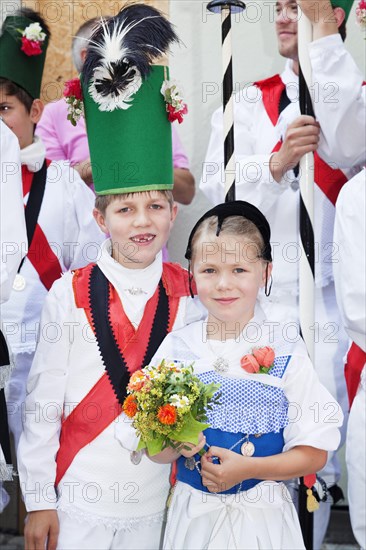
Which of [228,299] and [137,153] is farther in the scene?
[137,153]

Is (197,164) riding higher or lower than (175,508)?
higher

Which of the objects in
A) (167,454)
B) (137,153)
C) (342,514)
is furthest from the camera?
(342,514)

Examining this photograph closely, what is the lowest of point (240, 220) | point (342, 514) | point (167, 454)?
point (342, 514)

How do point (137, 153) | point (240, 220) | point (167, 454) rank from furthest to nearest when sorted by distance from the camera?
point (137, 153), point (240, 220), point (167, 454)

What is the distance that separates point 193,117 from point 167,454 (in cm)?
213

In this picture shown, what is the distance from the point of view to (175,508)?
2281 millimetres

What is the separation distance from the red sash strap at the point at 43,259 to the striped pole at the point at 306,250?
849mm

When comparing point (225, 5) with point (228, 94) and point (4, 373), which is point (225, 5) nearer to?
point (228, 94)

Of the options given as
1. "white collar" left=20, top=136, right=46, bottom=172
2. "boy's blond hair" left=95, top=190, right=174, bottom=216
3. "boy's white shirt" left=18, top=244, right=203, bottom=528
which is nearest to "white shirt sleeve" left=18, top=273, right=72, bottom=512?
"boy's white shirt" left=18, top=244, right=203, bottom=528

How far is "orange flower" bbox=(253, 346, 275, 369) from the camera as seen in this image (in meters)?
2.17

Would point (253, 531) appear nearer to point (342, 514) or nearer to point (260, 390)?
point (260, 390)

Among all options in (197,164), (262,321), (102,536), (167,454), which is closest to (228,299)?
(262,321)

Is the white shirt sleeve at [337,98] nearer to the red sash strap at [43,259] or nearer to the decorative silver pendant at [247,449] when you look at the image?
the red sash strap at [43,259]

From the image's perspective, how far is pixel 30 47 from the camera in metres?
3.17
